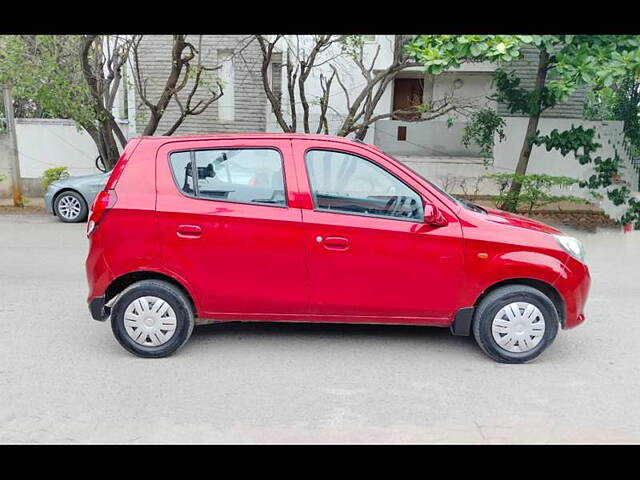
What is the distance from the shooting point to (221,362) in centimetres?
471

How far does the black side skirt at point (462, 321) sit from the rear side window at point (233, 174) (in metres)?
1.71

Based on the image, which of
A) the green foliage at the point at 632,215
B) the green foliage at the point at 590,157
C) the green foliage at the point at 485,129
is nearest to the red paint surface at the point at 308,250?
the green foliage at the point at 632,215

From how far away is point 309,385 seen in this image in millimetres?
4309

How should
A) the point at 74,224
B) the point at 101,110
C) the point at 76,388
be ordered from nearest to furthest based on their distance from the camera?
the point at 76,388 → the point at 74,224 → the point at 101,110

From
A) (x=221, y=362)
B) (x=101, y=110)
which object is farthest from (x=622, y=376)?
(x=101, y=110)

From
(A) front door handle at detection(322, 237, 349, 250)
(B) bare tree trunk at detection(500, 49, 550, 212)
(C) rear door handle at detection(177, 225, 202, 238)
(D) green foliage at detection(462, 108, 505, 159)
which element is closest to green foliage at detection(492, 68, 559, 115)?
(B) bare tree trunk at detection(500, 49, 550, 212)

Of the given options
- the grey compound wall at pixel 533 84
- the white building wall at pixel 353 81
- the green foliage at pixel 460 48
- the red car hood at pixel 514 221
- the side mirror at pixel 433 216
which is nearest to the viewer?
the side mirror at pixel 433 216

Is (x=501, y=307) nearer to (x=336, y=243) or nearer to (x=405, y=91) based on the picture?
(x=336, y=243)

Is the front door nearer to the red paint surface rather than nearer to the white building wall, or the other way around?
the red paint surface

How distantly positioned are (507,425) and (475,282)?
122cm

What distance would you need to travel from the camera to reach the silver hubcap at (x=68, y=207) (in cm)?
1096

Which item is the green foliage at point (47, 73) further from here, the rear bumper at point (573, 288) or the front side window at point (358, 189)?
the rear bumper at point (573, 288)

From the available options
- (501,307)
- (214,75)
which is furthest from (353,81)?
(501,307)

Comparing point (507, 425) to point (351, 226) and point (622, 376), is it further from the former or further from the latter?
point (351, 226)
